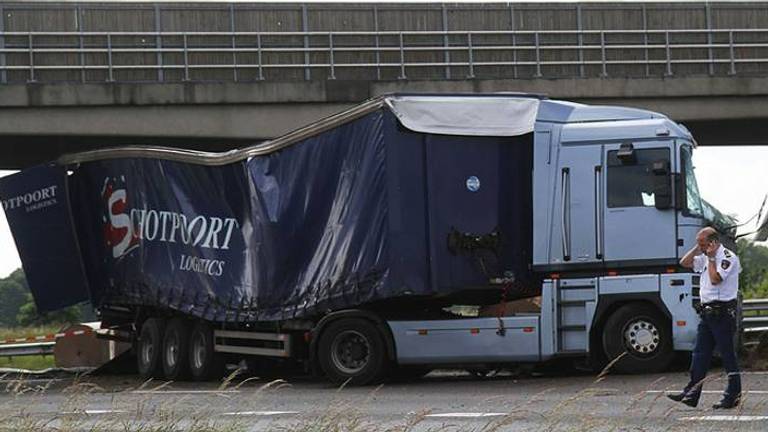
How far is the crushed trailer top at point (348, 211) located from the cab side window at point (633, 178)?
72 centimetres

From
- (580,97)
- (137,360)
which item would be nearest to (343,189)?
(137,360)

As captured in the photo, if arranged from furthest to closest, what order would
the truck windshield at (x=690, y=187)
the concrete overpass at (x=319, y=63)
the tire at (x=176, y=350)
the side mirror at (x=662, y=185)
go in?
the concrete overpass at (x=319, y=63) → the tire at (x=176, y=350) → the truck windshield at (x=690, y=187) → the side mirror at (x=662, y=185)

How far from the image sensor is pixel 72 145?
30.0m

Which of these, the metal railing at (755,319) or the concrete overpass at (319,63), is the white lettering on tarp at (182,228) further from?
the concrete overpass at (319,63)

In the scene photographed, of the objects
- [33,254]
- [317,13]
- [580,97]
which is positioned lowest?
[33,254]

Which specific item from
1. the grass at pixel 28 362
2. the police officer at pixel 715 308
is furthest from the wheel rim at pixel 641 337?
the grass at pixel 28 362

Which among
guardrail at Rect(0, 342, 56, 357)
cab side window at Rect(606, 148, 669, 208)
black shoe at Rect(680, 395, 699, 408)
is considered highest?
cab side window at Rect(606, 148, 669, 208)

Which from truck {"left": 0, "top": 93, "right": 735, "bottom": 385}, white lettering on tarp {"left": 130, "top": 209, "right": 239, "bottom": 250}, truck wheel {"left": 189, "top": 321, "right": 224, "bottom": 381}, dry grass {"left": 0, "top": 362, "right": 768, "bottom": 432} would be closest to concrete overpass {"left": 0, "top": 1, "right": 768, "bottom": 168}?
Answer: white lettering on tarp {"left": 130, "top": 209, "right": 239, "bottom": 250}

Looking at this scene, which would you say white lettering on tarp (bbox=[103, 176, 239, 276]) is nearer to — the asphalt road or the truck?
the truck

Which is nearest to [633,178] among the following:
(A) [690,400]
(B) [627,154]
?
(B) [627,154]

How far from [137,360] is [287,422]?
10163mm

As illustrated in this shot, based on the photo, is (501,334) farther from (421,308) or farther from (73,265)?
(73,265)

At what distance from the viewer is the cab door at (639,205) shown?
17.5 m

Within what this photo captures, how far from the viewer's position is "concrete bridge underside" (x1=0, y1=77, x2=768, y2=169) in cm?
2831
